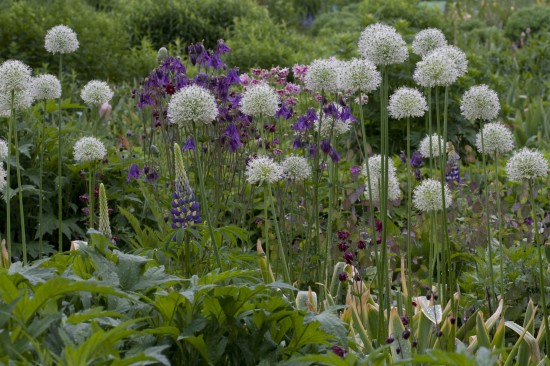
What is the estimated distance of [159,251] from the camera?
114 inches

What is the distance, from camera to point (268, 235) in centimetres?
407

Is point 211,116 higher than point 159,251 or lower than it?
higher

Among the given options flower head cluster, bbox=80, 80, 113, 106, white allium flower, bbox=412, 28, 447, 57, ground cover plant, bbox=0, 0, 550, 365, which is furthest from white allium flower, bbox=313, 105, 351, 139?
flower head cluster, bbox=80, 80, 113, 106

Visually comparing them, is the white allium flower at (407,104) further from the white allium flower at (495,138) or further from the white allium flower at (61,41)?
the white allium flower at (61,41)

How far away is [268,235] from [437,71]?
1555 mm

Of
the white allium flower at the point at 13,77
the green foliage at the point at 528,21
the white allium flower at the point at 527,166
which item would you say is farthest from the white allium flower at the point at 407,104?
the green foliage at the point at 528,21

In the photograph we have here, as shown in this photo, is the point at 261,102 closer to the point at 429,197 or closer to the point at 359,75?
the point at 359,75

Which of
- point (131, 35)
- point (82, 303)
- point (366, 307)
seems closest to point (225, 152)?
point (366, 307)

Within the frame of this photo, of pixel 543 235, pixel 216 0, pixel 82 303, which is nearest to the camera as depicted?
pixel 82 303

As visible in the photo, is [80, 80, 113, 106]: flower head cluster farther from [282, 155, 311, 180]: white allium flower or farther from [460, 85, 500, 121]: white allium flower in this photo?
[460, 85, 500, 121]: white allium flower

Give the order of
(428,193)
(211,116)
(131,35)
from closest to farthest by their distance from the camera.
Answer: (211,116) → (428,193) → (131,35)

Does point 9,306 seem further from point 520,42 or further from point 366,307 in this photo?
point 520,42

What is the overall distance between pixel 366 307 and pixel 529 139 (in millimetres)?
3939

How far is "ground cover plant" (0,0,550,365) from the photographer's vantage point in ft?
6.89
